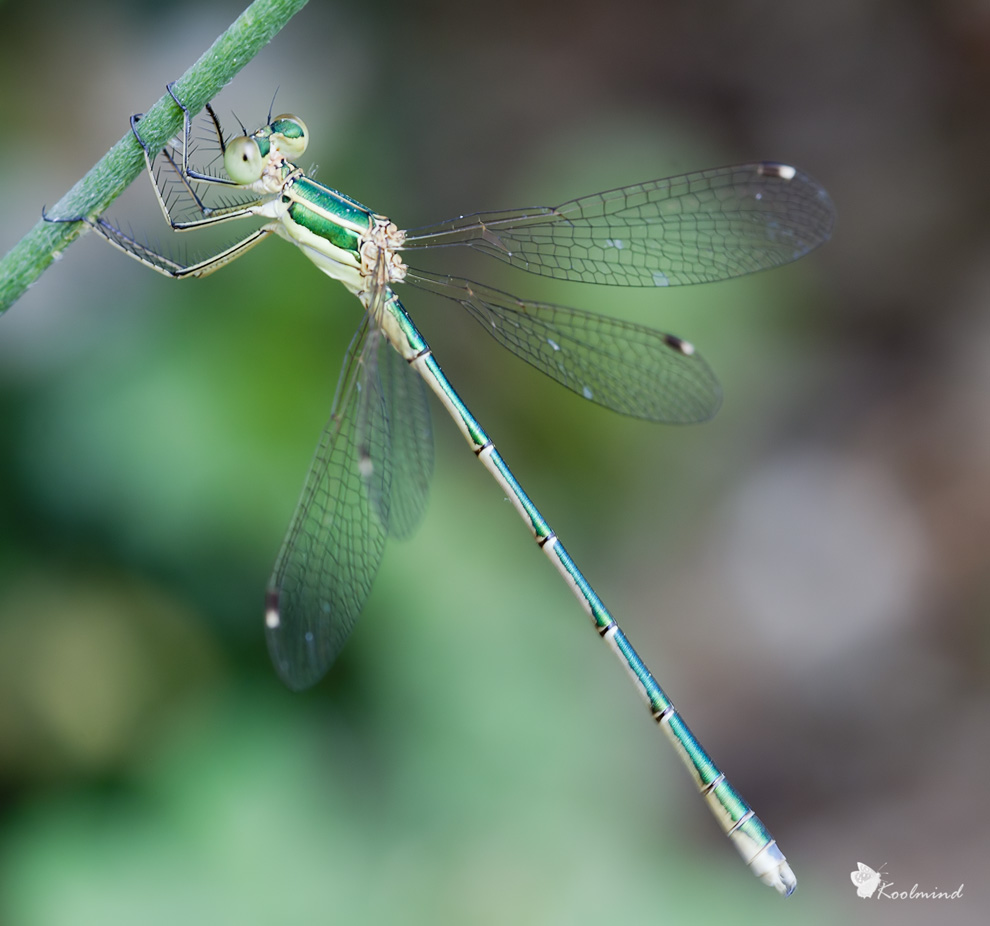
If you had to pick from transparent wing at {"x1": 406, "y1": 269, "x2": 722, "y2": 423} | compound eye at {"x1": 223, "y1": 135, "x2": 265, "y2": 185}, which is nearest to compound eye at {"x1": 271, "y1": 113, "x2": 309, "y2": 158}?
compound eye at {"x1": 223, "y1": 135, "x2": 265, "y2": 185}

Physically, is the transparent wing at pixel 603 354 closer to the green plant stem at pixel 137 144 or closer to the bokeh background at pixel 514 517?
the bokeh background at pixel 514 517

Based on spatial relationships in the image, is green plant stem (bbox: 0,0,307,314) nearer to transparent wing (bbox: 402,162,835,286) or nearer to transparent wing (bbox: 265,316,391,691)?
transparent wing (bbox: 265,316,391,691)

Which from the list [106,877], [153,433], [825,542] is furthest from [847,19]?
[106,877]

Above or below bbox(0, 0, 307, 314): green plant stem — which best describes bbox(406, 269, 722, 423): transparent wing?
above
